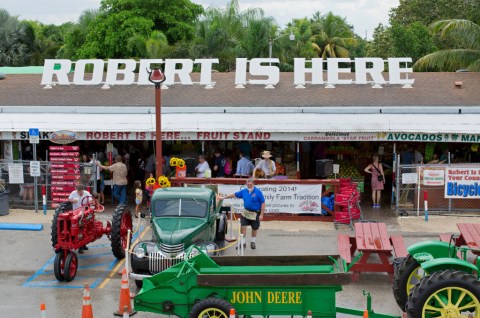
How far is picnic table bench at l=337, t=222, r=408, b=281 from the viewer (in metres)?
13.0

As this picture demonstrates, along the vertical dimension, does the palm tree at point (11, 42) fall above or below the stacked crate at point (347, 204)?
above

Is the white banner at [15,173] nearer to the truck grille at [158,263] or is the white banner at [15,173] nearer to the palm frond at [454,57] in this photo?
the truck grille at [158,263]

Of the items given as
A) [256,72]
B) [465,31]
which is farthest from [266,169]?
[465,31]

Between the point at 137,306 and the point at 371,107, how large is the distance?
14.4 meters

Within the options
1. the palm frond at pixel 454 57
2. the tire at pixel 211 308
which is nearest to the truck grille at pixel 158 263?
the tire at pixel 211 308

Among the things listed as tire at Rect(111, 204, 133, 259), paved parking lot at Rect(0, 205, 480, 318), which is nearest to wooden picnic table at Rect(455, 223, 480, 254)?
paved parking lot at Rect(0, 205, 480, 318)

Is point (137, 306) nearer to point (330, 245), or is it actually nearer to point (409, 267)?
point (409, 267)

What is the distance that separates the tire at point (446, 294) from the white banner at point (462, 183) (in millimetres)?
10140

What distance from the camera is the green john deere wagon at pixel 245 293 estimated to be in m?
9.98

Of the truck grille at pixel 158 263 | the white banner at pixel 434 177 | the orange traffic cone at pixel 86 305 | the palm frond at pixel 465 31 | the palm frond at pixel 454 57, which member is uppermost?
the palm frond at pixel 465 31

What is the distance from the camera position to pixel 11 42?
192 ft

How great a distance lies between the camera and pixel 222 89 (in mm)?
25766

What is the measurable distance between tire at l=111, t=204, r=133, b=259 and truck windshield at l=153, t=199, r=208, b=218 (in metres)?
1.18

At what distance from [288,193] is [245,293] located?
9.24m
